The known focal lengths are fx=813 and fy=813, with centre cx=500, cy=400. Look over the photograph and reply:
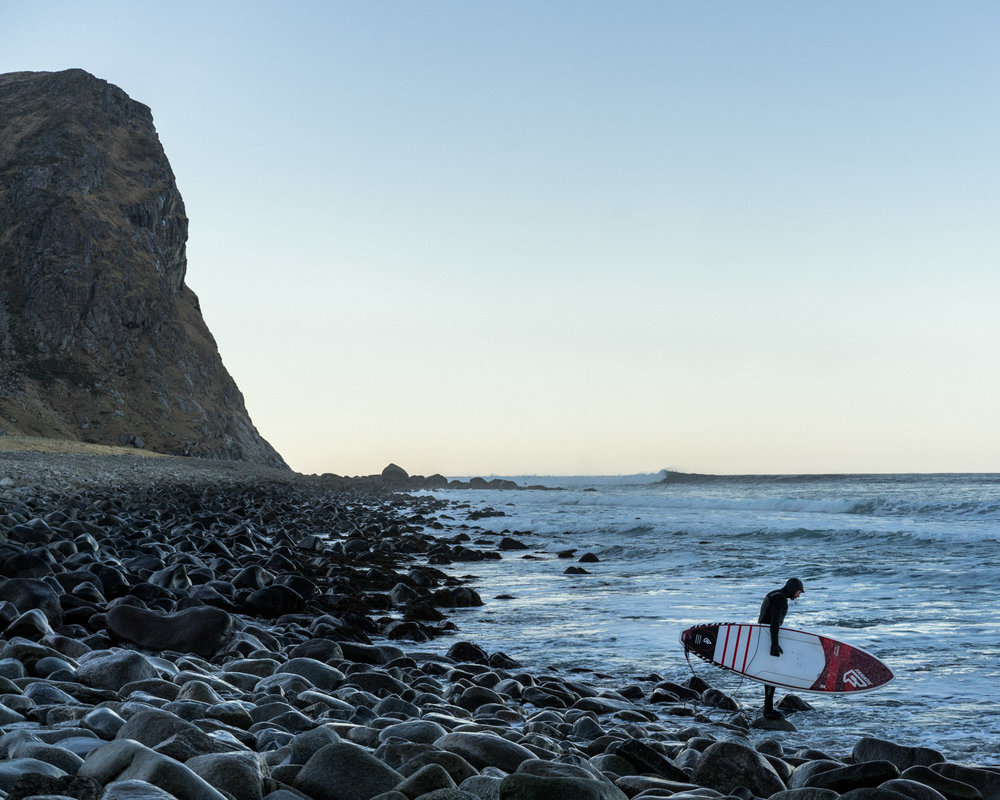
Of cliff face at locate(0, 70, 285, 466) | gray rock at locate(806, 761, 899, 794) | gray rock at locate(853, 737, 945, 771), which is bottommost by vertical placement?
gray rock at locate(853, 737, 945, 771)

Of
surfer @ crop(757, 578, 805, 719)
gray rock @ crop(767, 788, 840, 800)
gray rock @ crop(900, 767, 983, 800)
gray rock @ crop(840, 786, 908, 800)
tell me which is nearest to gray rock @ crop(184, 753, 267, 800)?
gray rock @ crop(767, 788, 840, 800)

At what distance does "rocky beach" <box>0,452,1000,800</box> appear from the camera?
3.66m

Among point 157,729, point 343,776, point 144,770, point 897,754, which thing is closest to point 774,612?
point 897,754

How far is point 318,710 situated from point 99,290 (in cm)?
8685

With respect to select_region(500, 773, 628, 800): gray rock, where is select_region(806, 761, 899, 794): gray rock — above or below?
below

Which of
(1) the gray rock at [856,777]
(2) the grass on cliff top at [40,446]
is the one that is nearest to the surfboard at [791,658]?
(1) the gray rock at [856,777]

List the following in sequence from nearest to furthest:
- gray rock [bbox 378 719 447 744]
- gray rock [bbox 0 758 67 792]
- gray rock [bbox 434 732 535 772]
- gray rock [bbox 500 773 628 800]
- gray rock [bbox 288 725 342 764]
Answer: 1. gray rock [bbox 0 758 67 792]
2. gray rock [bbox 500 773 628 800]
3. gray rock [bbox 288 725 342 764]
4. gray rock [bbox 434 732 535 772]
5. gray rock [bbox 378 719 447 744]

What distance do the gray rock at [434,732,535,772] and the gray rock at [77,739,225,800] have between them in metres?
1.52

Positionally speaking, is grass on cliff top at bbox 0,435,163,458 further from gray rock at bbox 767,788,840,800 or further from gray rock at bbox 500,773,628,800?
gray rock at bbox 767,788,840,800

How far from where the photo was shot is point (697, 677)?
28.3 feet

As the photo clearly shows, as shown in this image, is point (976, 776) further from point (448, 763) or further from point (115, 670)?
point (115, 670)

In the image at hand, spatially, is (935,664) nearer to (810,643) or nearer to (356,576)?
(810,643)

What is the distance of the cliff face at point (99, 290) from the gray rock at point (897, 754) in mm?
68806

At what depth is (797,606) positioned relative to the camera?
13.3 m
